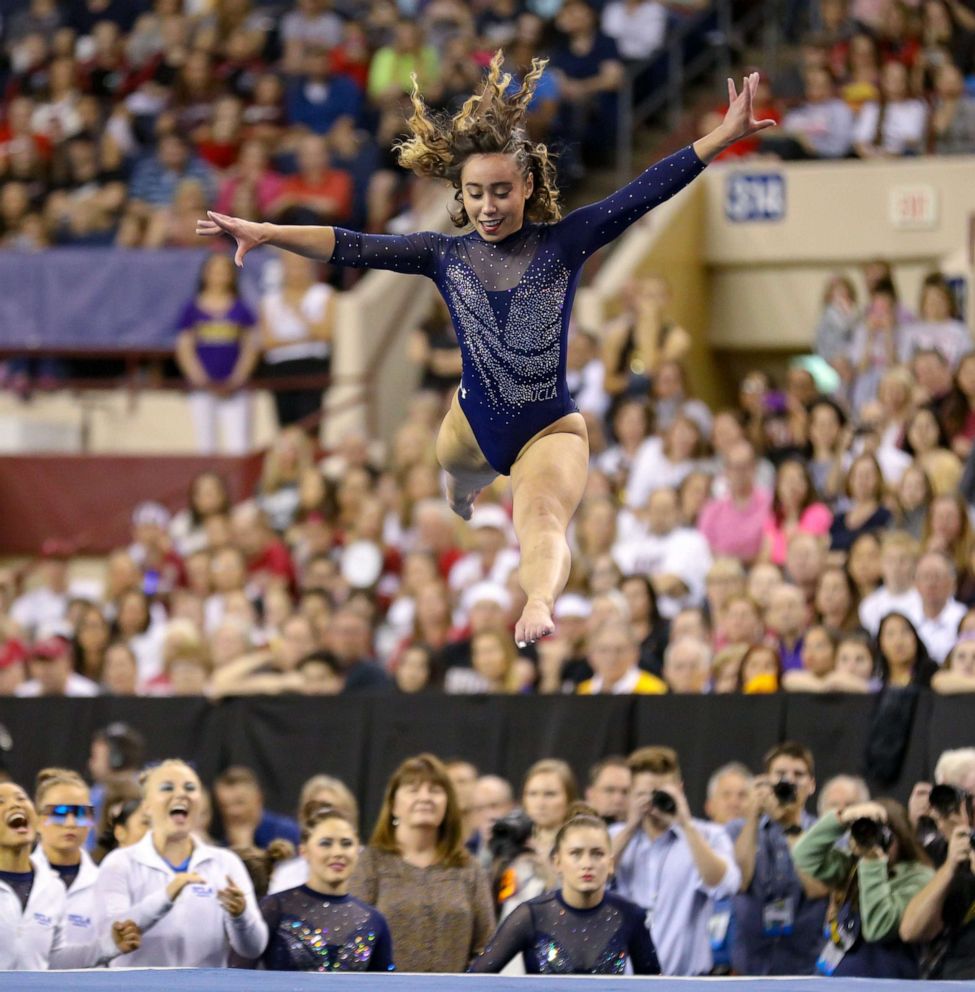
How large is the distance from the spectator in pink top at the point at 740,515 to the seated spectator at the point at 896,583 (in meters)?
1.08

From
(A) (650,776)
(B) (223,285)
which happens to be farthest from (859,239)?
(A) (650,776)

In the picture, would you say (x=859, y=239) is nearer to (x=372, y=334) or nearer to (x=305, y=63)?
(x=372, y=334)

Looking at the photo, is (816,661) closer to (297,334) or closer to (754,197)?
(297,334)

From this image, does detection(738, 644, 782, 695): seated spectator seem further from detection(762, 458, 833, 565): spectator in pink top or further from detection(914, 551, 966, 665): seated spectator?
detection(762, 458, 833, 565): spectator in pink top

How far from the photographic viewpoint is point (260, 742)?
9.12 meters

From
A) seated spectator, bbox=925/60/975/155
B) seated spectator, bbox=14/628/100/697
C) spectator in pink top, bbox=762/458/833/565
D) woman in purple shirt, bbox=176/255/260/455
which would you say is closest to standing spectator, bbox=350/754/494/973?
seated spectator, bbox=14/628/100/697

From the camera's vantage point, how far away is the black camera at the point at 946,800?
640 centimetres

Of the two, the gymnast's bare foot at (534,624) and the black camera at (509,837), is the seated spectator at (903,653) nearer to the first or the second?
the black camera at (509,837)

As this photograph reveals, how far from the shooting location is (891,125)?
13328 mm

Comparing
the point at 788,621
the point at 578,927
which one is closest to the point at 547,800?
the point at 578,927

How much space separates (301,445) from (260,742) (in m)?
3.45

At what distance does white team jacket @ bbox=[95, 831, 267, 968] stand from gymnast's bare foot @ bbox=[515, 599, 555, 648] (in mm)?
1577

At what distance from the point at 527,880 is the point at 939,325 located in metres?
5.22

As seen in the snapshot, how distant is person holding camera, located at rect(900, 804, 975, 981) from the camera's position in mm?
6164
